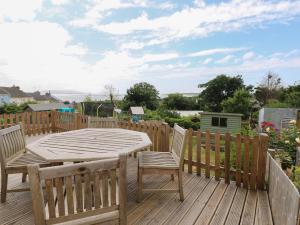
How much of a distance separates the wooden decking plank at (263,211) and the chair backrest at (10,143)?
2971mm

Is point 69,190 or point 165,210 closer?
point 69,190

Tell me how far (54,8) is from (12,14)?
1.45m

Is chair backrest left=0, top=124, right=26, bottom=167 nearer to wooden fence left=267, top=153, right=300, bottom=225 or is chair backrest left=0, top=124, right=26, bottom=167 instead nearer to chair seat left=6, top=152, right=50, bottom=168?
chair seat left=6, top=152, right=50, bottom=168

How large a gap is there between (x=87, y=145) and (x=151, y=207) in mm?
1101

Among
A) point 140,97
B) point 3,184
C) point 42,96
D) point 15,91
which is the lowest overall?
point 3,184

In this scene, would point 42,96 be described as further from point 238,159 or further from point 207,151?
point 238,159

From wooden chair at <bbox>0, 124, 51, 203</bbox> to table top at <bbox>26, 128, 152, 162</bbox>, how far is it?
259 millimetres

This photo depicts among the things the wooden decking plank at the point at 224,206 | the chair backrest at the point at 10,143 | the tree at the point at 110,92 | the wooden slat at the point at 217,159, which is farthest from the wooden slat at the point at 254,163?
the tree at the point at 110,92

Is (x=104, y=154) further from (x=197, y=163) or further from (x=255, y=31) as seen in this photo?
(x=255, y=31)

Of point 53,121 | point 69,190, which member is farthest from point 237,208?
point 53,121

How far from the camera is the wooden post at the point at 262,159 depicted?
2.98 metres

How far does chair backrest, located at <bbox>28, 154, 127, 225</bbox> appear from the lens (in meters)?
1.23

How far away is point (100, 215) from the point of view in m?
1.41

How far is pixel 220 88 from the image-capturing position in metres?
29.4
